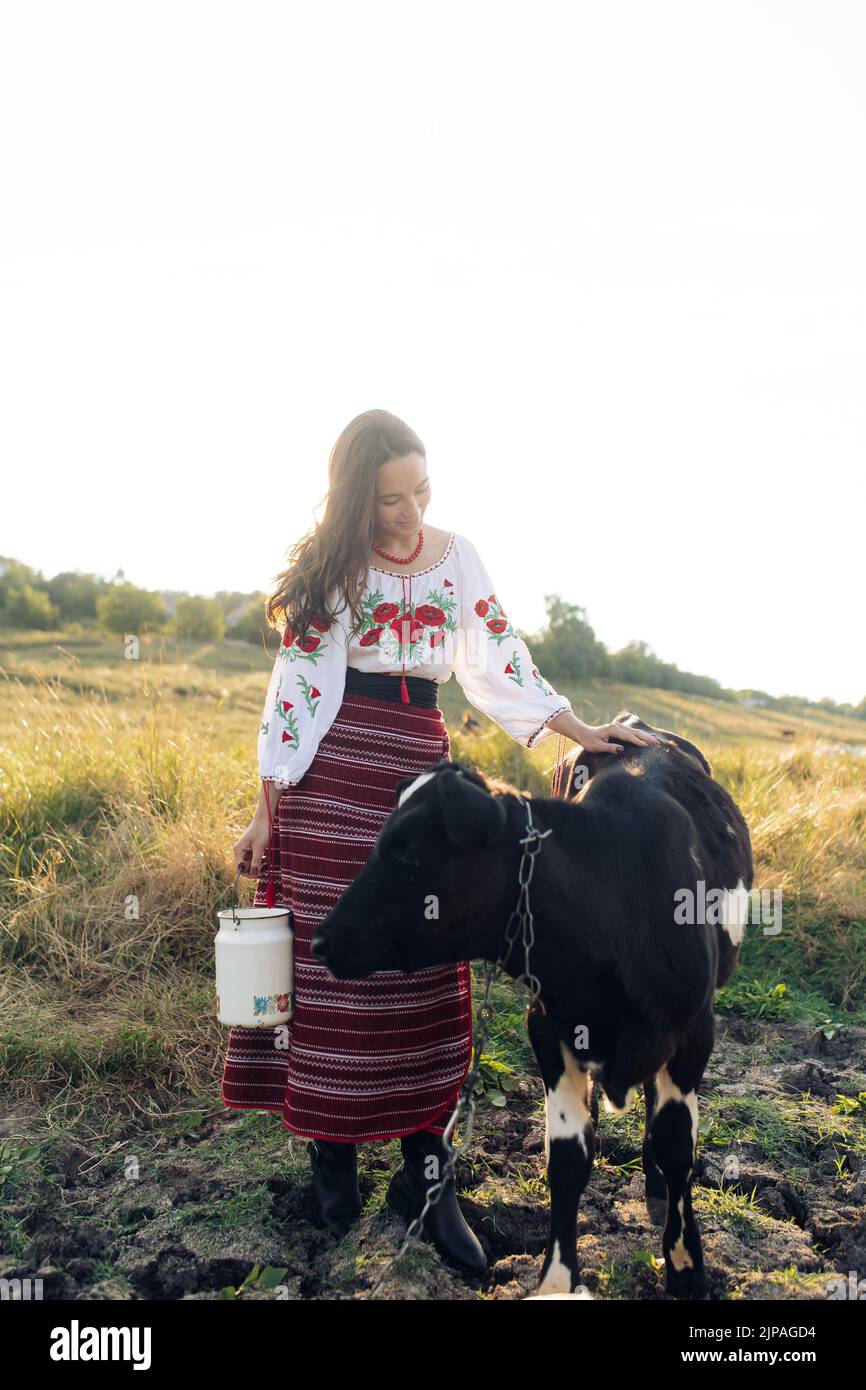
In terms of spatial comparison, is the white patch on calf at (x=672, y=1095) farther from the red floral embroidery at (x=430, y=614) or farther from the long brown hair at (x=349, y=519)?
the long brown hair at (x=349, y=519)

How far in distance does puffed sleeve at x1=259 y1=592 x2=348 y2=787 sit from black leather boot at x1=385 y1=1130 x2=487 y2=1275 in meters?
1.37

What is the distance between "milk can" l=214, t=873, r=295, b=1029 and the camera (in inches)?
140

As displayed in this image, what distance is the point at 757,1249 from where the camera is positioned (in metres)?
3.57

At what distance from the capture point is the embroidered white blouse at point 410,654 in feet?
12.2

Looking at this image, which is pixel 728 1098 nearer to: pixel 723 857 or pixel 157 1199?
pixel 723 857

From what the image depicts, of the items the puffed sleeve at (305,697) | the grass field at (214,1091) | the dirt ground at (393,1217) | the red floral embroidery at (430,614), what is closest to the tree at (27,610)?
the grass field at (214,1091)

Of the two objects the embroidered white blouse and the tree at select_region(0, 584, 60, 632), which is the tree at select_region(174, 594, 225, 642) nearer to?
the tree at select_region(0, 584, 60, 632)

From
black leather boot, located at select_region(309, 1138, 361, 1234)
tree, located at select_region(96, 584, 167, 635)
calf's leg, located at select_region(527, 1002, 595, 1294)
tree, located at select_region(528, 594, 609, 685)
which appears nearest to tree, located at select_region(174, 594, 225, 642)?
tree, located at select_region(96, 584, 167, 635)

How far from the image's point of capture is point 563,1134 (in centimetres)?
330

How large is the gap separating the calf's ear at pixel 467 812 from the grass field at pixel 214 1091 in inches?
59.4

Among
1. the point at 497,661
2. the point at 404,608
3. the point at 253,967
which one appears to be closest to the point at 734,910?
the point at 497,661

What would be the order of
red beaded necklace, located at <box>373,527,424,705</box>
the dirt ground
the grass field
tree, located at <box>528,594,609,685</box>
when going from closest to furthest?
the dirt ground, the grass field, red beaded necklace, located at <box>373,527,424,705</box>, tree, located at <box>528,594,609,685</box>
